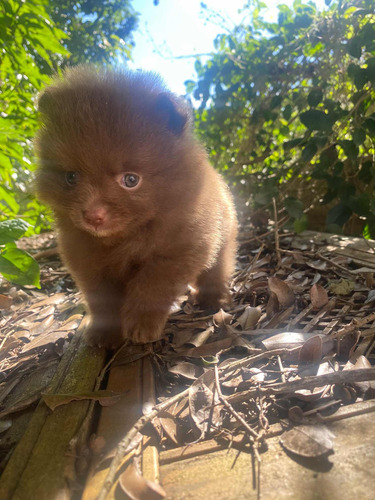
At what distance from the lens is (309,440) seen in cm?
116

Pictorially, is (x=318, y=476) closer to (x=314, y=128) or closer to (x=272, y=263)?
(x=272, y=263)

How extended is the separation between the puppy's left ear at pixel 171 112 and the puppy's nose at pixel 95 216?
0.57 meters

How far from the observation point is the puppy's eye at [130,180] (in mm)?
1762

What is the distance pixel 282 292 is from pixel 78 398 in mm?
1351

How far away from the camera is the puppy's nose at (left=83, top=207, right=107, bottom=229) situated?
5.59ft

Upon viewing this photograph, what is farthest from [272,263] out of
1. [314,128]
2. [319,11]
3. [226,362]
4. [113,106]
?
[319,11]

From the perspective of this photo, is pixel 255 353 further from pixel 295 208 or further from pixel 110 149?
pixel 295 208

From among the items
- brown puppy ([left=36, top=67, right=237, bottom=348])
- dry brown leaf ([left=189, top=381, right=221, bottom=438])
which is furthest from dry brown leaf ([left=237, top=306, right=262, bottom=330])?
dry brown leaf ([left=189, top=381, right=221, bottom=438])

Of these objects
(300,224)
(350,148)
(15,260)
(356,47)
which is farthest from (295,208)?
(15,260)

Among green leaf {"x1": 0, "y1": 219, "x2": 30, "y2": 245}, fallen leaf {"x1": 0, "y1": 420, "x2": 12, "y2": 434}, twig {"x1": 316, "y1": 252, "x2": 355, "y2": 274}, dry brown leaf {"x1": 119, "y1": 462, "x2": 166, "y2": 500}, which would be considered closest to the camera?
dry brown leaf {"x1": 119, "y1": 462, "x2": 166, "y2": 500}

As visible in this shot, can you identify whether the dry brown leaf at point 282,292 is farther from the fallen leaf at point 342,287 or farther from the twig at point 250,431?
the twig at point 250,431

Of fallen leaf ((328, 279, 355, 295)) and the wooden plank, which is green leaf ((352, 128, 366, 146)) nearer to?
fallen leaf ((328, 279, 355, 295))

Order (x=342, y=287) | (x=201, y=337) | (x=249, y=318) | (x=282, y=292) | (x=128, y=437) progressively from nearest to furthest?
1. (x=128, y=437)
2. (x=201, y=337)
3. (x=249, y=318)
4. (x=282, y=292)
5. (x=342, y=287)

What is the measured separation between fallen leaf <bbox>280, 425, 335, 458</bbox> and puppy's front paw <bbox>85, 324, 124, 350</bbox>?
1144mm
